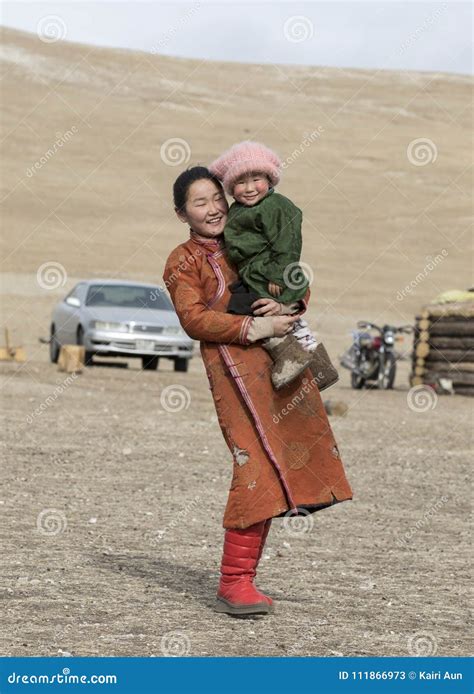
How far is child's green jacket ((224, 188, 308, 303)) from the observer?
580 cm

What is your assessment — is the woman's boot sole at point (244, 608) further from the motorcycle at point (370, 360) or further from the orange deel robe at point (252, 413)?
the motorcycle at point (370, 360)

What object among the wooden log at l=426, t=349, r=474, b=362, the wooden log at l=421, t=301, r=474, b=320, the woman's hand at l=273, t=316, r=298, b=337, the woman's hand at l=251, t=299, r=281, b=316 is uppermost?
the wooden log at l=421, t=301, r=474, b=320

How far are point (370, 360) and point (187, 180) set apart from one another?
18011 mm

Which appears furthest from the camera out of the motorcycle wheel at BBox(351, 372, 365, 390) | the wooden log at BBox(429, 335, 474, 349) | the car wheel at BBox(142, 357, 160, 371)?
the car wheel at BBox(142, 357, 160, 371)

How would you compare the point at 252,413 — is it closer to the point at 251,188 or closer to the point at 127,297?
the point at 251,188

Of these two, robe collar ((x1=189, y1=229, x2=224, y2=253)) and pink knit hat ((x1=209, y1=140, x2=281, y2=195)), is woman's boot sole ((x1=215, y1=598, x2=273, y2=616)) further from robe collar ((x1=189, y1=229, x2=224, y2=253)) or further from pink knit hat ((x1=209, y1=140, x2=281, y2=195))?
pink knit hat ((x1=209, y1=140, x2=281, y2=195))

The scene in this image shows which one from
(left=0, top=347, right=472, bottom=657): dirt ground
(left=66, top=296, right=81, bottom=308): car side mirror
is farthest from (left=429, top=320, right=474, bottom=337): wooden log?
(left=0, top=347, right=472, bottom=657): dirt ground

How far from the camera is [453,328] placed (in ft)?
78.1

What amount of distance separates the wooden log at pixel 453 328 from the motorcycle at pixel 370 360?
0.60 metres

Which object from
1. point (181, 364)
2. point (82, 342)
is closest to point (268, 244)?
point (82, 342)

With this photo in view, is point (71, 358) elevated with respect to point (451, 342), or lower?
lower

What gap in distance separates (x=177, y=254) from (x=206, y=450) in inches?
312

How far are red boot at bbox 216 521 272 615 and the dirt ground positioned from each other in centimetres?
7

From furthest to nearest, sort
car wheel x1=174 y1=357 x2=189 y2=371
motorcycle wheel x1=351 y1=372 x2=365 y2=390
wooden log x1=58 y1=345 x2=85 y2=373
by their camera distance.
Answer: car wheel x1=174 y1=357 x2=189 y2=371 → motorcycle wheel x1=351 y1=372 x2=365 y2=390 → wooden log x1=58 y1=345 x2=85 y2=373
